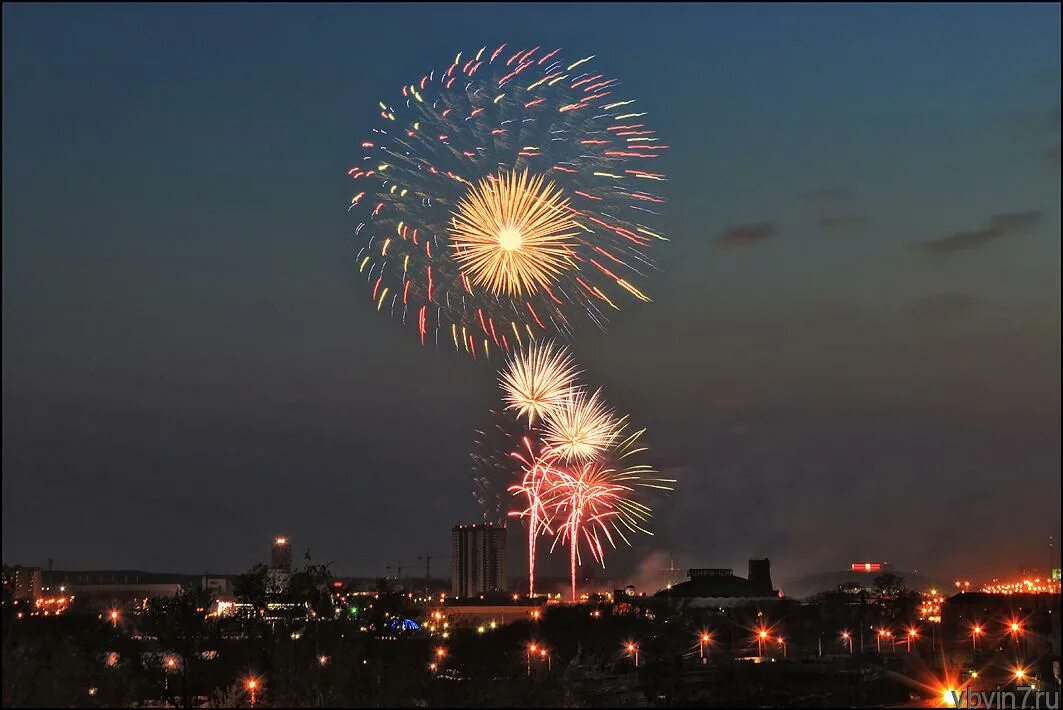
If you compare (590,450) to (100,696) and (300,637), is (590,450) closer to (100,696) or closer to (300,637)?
(300,637)

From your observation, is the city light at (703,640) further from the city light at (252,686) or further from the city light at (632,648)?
the city light at (252,686)

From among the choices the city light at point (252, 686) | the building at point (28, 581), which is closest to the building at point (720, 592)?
the building at point (28, 581)

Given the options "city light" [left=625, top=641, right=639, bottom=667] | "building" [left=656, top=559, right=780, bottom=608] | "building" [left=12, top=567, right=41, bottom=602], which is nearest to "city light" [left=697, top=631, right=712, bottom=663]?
"city light" [left=625, top=641, right=639, bottom=667]

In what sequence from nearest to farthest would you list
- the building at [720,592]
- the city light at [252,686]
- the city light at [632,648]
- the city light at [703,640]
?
the city light at [252,686]
the city light at [632,648]
the city light at [703,640]
the building at [720,592]

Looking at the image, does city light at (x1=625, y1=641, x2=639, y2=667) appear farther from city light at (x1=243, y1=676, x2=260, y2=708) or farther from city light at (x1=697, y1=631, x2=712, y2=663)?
city light at (x1=243, y1=676, x2=260, y2=708)

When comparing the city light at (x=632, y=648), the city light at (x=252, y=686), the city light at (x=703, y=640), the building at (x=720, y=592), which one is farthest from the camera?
the building at (x=720, y=592)

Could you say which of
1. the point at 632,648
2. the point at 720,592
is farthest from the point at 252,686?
the point at 720,592

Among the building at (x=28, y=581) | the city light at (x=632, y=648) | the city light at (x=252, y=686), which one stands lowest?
the city light at (x=252, y=686)

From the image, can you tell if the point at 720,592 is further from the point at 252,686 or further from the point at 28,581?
the point at 252,686

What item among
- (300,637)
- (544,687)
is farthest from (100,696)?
(300,637)

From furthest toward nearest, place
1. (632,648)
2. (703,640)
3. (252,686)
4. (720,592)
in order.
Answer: (720,592) < (703,640) < (632,648) < (252,686)

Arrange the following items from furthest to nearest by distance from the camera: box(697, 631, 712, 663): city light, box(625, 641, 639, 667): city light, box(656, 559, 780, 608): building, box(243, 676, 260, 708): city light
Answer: box(656, 559, 780, 608): building
box(697, 631, 712, 663): city light
box(625, 641, 639, 667): city light
box(243, 676, 260, 708): city light

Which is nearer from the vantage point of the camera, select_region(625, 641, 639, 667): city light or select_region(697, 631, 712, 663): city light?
select_region(625, 641, 639, 667): city light
